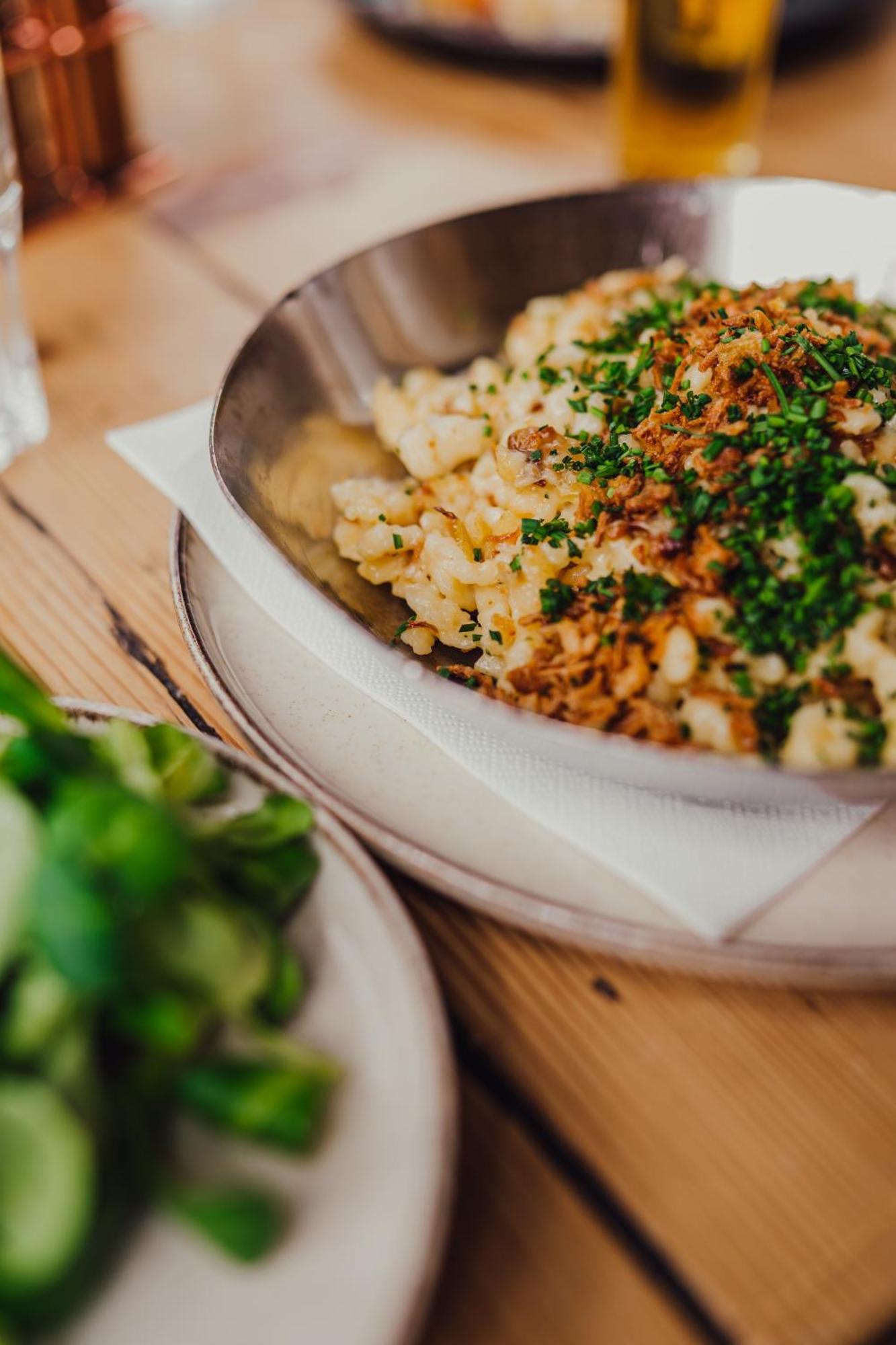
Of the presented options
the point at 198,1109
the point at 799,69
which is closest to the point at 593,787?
the point at 198,1109

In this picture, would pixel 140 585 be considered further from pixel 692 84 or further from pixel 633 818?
pixel 692 84

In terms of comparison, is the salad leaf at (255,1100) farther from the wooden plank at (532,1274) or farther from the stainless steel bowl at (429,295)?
the stainless steel bowl at (429,295)

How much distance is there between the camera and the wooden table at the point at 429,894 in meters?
0.79

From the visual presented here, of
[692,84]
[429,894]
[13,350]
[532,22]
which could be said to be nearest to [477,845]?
[429,894]

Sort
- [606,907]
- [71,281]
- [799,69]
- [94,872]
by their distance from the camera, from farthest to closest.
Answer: [799,69] < [71,281] < [606,907] < [94,872]

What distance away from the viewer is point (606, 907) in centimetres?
94

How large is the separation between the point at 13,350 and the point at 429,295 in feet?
1.91

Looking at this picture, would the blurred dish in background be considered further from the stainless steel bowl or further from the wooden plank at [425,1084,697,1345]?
the wooden plank at [425,1084,697,1345]

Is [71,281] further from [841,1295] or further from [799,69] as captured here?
[841,1295]

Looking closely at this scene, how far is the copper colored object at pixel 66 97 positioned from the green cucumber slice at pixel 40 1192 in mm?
1917

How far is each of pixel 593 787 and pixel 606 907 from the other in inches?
5.0

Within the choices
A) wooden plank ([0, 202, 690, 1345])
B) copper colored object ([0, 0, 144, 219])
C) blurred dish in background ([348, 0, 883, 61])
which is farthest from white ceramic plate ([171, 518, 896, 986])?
blurred dish in background ([348, 0, 883, 61])

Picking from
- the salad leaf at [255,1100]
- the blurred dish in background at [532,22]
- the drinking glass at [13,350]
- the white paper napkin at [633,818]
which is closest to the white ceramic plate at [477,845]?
the white paper napkin at [633,818]

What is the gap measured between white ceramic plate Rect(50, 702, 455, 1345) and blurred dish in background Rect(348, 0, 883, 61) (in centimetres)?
223
